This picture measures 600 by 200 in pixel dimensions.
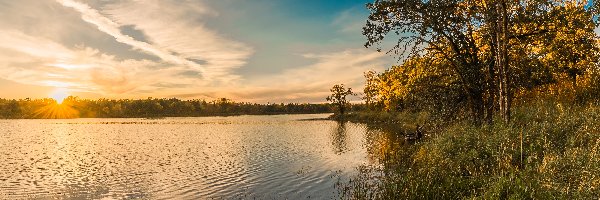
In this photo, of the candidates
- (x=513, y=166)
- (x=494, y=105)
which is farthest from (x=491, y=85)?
(x=513, y=166)

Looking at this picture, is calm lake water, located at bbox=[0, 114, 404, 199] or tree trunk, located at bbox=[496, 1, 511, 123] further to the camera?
calm lake water, located at bbox=[0, 114, 404, 199]

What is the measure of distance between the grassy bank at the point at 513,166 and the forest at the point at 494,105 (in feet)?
0.17

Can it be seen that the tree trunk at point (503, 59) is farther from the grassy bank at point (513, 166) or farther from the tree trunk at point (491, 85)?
the tree trunk at point (491, 85)

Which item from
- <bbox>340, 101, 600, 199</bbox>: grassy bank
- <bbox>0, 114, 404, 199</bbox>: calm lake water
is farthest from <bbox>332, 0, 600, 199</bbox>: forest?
<bbox>0, 114, 404, 199</bbox>: calm lake water

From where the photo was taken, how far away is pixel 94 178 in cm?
2714

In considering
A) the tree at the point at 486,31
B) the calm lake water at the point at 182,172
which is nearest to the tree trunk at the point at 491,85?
the tree at the point at 486,31

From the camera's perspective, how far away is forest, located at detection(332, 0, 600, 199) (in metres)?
13.7

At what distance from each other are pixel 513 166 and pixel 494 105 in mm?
12407

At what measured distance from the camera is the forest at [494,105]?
13672 millimetres

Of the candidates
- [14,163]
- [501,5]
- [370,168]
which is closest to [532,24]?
[501,5]

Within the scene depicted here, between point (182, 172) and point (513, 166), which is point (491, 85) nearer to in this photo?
point (513, 166)

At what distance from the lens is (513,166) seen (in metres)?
15.4

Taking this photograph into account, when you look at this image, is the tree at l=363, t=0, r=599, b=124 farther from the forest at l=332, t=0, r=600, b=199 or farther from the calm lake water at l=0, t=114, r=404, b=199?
the calm lake water at l=0, t=114, r=404, b=199

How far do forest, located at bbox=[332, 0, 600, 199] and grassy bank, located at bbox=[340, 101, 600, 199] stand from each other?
2.0 inches
